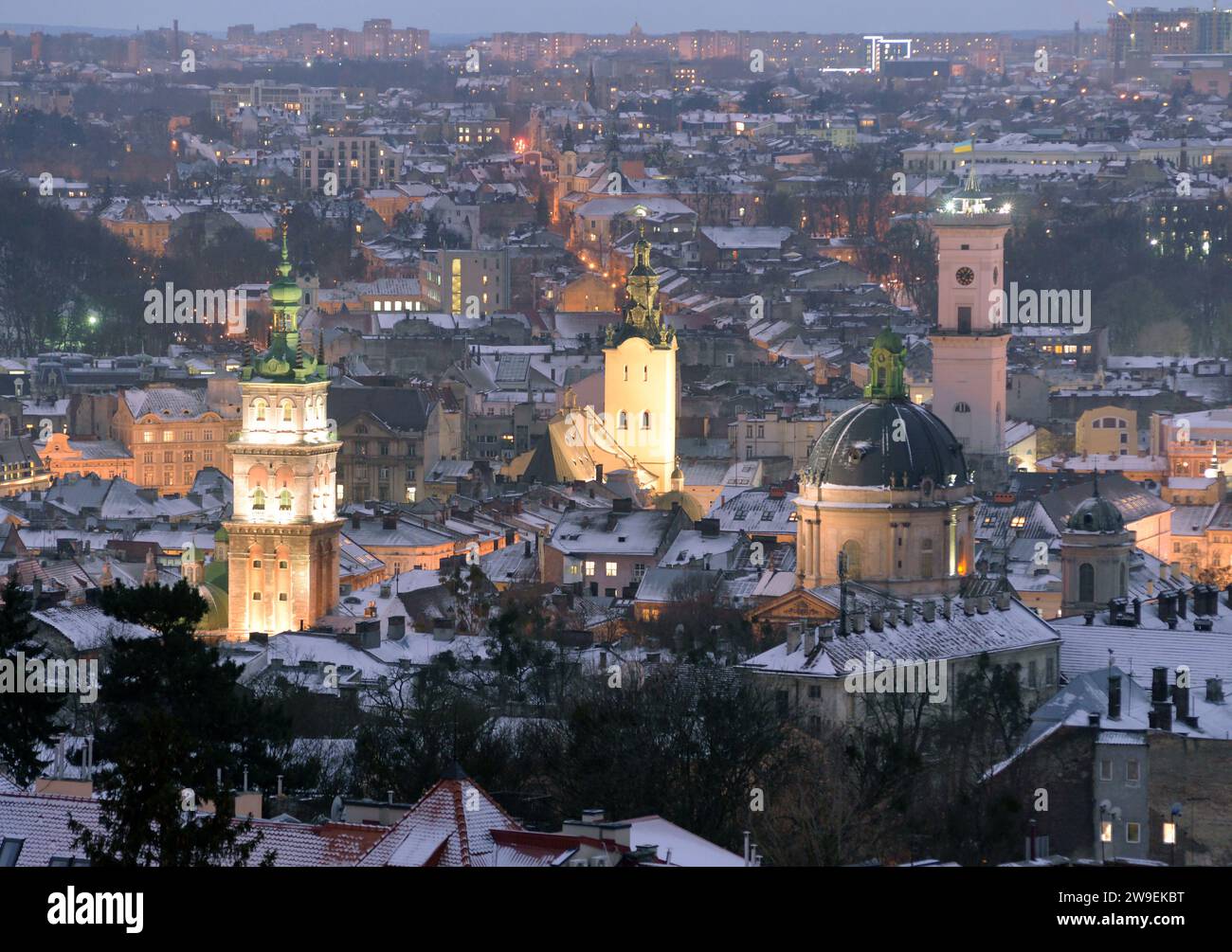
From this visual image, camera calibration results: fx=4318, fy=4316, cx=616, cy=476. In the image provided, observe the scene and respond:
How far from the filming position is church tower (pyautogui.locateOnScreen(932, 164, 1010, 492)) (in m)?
72.6

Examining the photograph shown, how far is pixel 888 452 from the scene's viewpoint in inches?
2156

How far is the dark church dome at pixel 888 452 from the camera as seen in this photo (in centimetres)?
5469

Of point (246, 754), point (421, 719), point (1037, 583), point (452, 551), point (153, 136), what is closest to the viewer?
point (246, 754)

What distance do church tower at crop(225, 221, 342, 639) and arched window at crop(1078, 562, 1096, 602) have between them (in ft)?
31.7

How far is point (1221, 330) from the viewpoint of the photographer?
112 m

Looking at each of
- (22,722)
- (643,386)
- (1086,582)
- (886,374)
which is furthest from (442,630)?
(643,386)

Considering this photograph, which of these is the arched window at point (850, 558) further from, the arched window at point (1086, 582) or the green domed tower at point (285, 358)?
the green domed tower at point (285, 358)

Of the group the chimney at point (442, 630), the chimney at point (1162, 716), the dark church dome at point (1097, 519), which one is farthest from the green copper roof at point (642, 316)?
the chimney at point (1162, 716)

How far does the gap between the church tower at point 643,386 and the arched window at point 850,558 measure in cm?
2182

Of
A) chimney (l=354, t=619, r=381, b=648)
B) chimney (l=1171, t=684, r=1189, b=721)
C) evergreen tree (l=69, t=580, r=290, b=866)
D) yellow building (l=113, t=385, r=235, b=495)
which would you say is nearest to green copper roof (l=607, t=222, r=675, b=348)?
yellow building (l=113, t=385, r=235, b=495)

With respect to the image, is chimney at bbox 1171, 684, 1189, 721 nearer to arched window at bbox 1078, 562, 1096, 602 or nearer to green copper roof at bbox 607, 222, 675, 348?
arched window at bbox 1078, 562, 1096, 602
